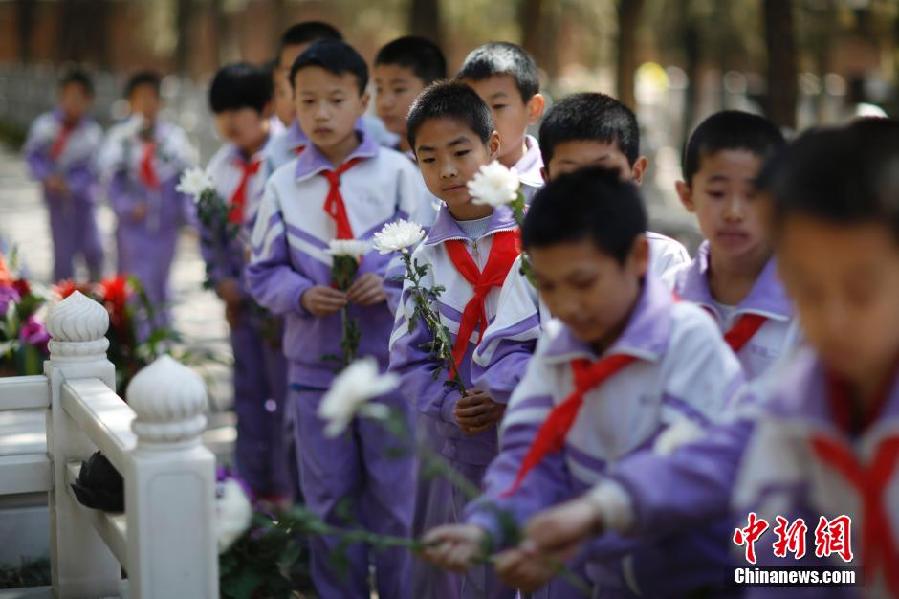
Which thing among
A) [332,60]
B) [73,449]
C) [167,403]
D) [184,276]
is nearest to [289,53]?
[332,60]

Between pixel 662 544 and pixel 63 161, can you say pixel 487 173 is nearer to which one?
pixel 662 544

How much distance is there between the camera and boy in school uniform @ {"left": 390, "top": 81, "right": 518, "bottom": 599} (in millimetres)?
4094

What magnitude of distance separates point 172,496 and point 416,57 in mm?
3326

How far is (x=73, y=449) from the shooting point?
3998 mm

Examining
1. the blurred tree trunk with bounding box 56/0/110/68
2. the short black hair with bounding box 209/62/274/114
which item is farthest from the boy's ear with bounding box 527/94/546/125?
the blurred tree trunk with bounding box 56/0/110/68

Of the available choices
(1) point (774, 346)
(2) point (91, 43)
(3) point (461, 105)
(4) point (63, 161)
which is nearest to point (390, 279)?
(3) point (461, 105)

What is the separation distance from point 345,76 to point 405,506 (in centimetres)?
167

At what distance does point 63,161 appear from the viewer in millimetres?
11820

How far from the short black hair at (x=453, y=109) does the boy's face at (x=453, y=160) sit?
0.07ft

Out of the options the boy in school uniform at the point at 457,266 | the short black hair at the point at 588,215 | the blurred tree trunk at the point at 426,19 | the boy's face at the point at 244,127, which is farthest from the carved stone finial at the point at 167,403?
the blurred tree trunk at the point at 426,19

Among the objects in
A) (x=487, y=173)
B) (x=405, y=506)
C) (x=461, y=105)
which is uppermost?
(x=461, y=105)

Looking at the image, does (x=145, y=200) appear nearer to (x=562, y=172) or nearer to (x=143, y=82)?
(x=143, y=82)

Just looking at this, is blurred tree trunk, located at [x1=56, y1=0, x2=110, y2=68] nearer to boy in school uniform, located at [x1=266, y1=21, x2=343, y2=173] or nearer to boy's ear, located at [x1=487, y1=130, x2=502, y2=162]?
boy in school uniform, located at [x1=266, y1=21, x2=343, y2=173]

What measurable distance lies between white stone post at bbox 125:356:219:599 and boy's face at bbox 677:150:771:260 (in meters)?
1.28
